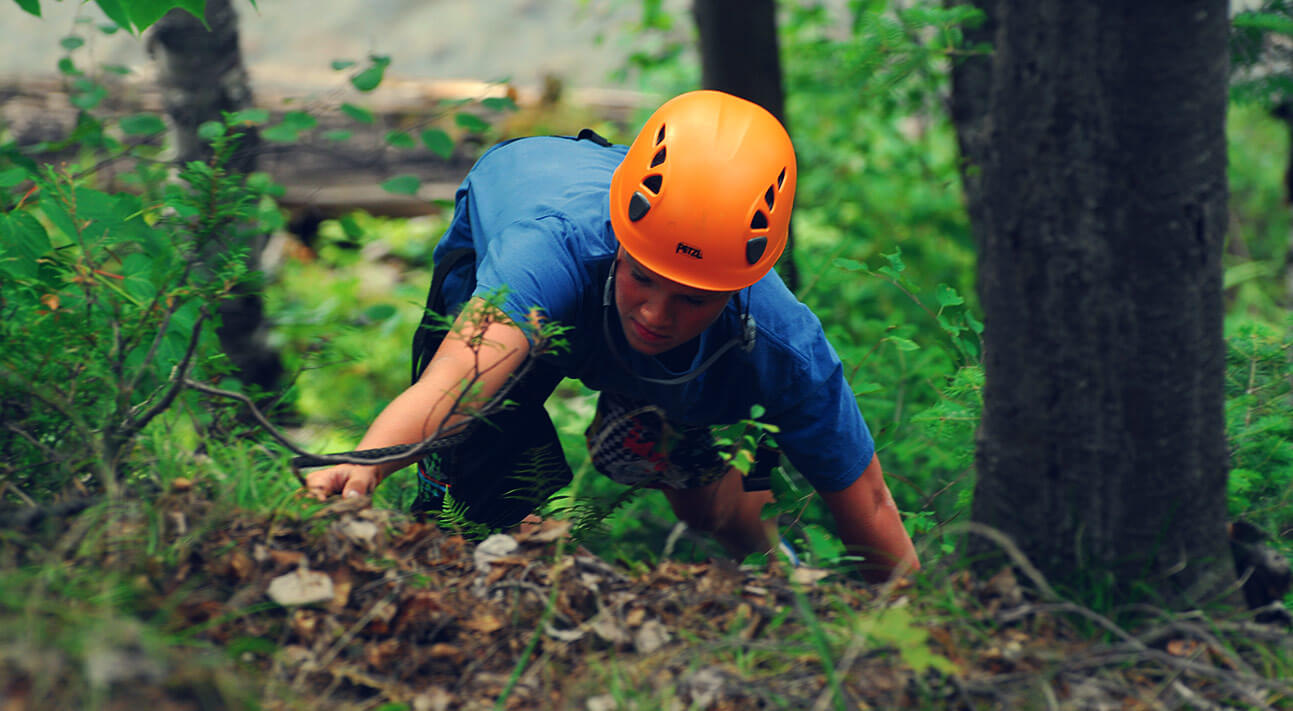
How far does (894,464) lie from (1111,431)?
2.91 meters

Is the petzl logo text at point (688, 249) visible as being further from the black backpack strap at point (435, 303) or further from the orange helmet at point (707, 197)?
the black backpack strap at point (435, 303)

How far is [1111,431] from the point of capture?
5.38 feet

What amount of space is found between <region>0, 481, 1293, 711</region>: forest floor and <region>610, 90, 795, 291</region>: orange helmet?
875 mm

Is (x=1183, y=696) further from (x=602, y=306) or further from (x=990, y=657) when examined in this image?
(x=602, y=306)

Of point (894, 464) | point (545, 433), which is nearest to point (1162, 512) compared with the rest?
point (545, 433)

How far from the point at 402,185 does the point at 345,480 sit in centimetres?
216

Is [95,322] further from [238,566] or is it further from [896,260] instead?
[896,260]

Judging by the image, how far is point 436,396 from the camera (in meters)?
2.09

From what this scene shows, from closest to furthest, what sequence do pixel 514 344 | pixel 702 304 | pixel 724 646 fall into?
pixel 724 646, pixel 514 344, pixel 702 304

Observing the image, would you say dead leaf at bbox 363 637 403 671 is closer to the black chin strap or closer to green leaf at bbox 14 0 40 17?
the black chin strap

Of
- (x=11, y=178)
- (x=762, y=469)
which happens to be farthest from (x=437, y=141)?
(x=762, y=469)

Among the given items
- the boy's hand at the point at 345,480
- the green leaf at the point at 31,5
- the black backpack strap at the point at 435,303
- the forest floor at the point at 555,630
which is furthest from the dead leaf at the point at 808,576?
the green leaf at the point at 31,5

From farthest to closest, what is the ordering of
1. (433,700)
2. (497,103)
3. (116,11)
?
1. (497,103)
2. (116,11)
3. (433,700)

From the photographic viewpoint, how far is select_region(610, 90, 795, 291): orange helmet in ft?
7.78
